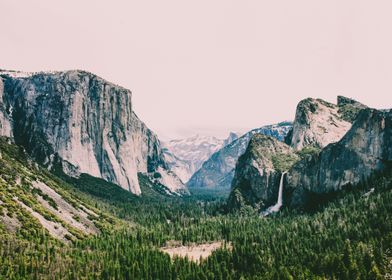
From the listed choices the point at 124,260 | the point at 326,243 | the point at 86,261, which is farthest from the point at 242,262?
the point at 86,261

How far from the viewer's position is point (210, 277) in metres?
171

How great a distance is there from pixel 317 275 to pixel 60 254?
9318 cm

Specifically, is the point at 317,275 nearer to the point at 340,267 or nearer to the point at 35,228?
the point at 340,267

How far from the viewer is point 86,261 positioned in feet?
561

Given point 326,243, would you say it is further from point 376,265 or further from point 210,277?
point 210,277

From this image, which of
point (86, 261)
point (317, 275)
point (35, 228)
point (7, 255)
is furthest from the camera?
point (35, 228)

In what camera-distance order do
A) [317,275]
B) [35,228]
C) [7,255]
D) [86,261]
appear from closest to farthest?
1. [7,255]
2. [317,275]
3. [86,261]
4. [35,228]

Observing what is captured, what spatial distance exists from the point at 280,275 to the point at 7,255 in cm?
9241

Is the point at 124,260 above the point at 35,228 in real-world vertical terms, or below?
below

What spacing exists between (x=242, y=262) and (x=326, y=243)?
3699 cm

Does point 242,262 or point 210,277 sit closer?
point 210,277

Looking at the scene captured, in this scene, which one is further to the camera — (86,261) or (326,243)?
Answer: (326,243)

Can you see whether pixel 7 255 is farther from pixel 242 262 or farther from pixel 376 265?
pixel 376 265

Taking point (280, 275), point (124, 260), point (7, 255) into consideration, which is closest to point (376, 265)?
point (280, 275)
